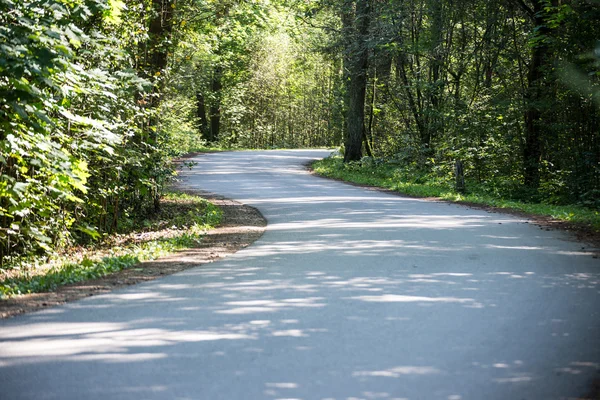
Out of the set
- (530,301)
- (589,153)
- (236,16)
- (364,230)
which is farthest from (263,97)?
(530,301)

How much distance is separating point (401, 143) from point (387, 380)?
25562mm

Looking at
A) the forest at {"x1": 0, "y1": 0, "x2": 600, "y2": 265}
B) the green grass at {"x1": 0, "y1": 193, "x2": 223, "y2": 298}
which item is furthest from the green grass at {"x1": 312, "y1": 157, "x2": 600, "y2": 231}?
the green grass at {"x1": 0, "y1": 193, "x2": 223, "y2": 298}

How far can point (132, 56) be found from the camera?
45.7ft

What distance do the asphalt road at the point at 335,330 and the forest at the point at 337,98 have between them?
2.92m

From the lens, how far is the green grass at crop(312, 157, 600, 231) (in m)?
14.7

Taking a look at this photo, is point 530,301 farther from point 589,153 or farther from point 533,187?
point 533,187

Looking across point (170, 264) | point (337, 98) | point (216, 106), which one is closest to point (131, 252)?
point (170, 264)

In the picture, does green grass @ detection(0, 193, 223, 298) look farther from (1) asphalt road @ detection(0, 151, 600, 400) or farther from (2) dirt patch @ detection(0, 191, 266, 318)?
(1) asphalt road @ detection(0, 151, 600, 400)

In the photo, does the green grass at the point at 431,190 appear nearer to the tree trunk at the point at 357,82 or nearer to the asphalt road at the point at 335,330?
the tree trunk at the point at 357,82

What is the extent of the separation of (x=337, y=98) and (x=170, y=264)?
34.4 metres

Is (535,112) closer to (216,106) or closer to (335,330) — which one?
(335,330)

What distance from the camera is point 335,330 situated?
5.73 m

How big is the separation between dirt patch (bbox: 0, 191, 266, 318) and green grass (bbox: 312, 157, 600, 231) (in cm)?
708

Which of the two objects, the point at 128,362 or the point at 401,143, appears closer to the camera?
the point at 128,362
